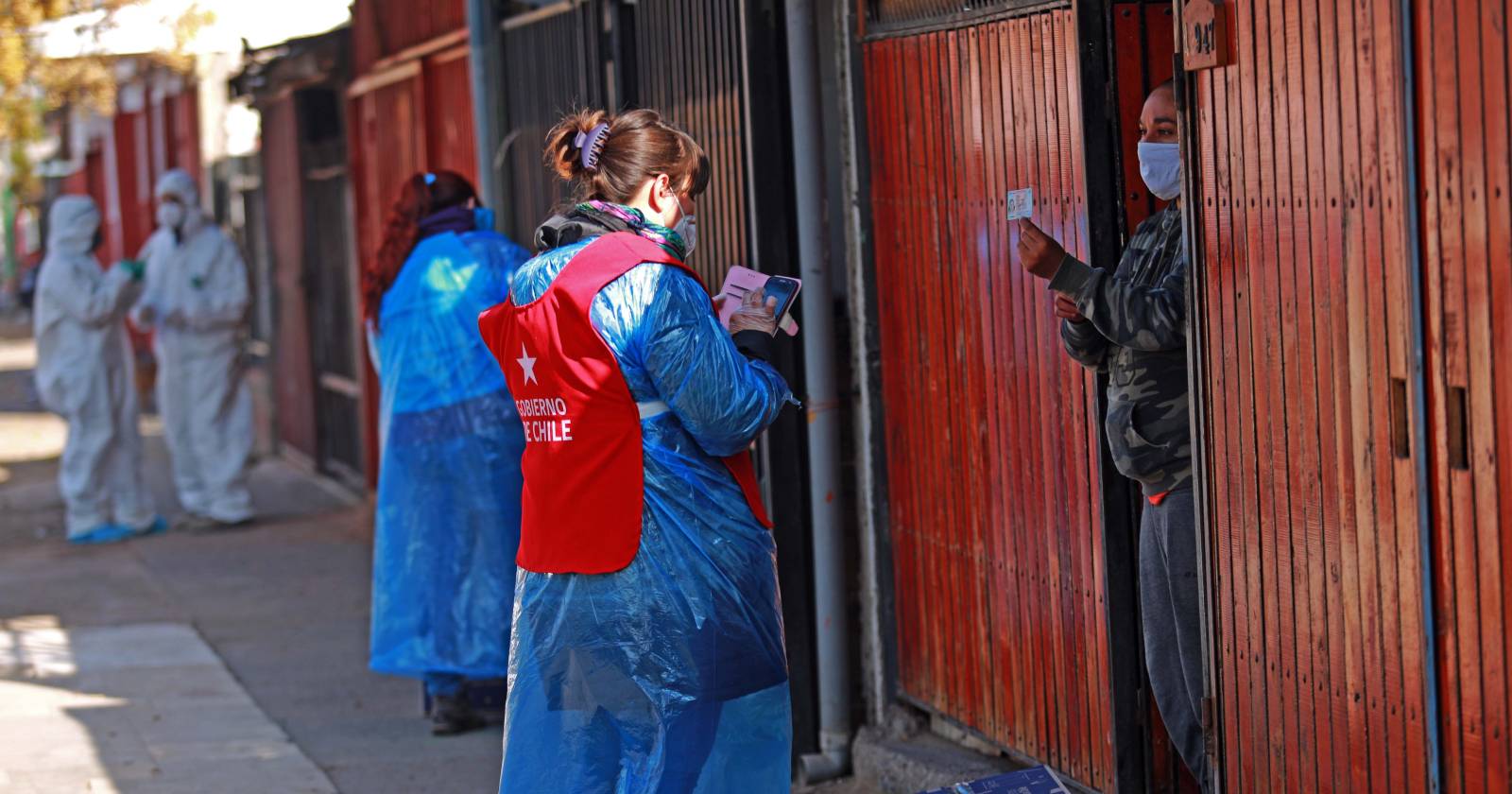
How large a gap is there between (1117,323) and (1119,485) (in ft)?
1.81

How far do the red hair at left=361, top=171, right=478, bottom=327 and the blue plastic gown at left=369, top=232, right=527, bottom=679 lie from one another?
0.05 metres

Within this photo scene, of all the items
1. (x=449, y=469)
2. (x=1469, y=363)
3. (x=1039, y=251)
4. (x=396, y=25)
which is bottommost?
(x=449, y=469)

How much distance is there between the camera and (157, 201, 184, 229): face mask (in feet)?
36.6

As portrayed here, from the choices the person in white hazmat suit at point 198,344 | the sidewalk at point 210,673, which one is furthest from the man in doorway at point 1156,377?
the person in white hazmat suit at point 198,344

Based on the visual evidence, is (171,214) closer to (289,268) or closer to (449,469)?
(289,268)

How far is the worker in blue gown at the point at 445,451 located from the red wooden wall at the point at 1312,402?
309cm

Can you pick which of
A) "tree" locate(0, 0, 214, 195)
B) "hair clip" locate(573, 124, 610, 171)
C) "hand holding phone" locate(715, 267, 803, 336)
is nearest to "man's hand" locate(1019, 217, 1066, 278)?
"hand holding phone" locate(715, 267, 803, 336)

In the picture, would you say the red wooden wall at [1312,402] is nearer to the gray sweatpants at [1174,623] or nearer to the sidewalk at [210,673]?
the gray sweatpants at [1174,623]

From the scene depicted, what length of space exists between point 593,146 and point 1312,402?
149cm

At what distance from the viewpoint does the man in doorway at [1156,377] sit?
145 inches

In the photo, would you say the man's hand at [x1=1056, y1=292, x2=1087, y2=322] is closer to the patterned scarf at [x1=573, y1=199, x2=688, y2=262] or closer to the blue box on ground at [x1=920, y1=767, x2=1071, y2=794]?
the patterned scarf at [x1=573, y1=199, x2=688, y2=262]

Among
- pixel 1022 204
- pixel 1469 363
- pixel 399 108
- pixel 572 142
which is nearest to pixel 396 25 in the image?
pixel 399 108

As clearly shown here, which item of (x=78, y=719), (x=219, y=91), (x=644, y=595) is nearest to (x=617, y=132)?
(x=644, y=595)

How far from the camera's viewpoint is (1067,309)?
3828 mm
